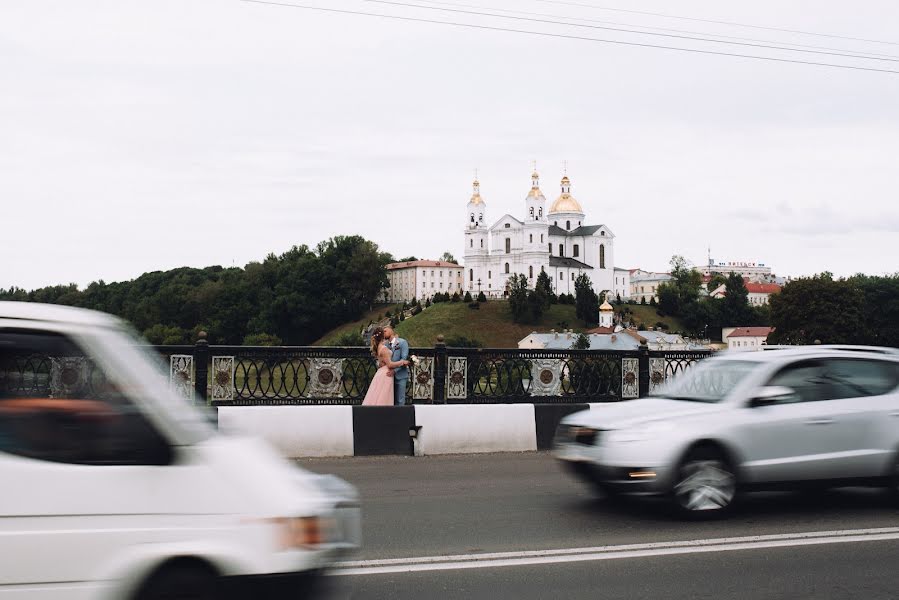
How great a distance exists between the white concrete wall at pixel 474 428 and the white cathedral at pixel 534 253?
17037 centimetres

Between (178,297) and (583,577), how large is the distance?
14000 centimetres

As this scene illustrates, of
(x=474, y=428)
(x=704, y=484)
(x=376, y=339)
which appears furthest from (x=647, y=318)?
(x=704, y=484)

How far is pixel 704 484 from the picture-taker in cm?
836

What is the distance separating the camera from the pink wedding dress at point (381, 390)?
1515 cm

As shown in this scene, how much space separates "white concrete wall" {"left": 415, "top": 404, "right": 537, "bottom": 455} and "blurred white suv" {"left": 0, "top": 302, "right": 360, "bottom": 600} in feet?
30.3

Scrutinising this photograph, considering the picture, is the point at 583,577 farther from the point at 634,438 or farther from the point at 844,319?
the point at 844,319

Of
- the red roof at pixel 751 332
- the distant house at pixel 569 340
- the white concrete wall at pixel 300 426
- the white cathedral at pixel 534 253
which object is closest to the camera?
the white concrete wall at pixel 300 426

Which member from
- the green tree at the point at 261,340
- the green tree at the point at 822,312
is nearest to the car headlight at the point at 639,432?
the green tree at the point at 822,312

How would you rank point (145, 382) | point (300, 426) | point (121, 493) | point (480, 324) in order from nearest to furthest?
point (121, 493), point (145, 382), point (300, 426), point (480, 324)

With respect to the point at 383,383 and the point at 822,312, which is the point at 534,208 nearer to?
the point at 822,312

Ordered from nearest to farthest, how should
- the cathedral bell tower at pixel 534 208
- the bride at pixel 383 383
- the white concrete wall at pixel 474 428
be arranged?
the white concrete wall at pixel 474 428 → the bride at pixel 383 383 → the cathedral bell tower at pixel 534 208

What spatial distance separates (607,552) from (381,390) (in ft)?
27.5

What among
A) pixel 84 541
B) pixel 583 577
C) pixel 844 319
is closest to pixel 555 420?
pixel 583 577

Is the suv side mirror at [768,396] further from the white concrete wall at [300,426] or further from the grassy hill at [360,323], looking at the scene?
the grassy hill at [360,323]
